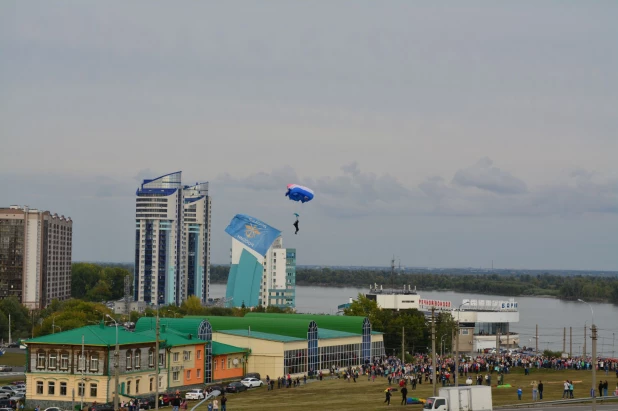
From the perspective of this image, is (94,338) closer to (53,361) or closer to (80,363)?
(80,363)

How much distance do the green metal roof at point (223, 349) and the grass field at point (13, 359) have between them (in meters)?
28.6

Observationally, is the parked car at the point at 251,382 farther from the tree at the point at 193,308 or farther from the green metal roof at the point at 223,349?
the tree at the point at 193,308

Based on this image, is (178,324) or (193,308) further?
(193,308)

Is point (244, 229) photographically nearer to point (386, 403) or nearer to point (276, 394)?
point (276, 394)

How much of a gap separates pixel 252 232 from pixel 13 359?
5767 cm

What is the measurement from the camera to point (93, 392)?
2421 inches

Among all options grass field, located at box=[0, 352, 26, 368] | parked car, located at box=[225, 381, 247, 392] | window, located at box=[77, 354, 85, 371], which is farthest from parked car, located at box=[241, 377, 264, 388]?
grass field, located at box=[0, 352, 26, 368]

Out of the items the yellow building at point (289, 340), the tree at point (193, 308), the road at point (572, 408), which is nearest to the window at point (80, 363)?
the yellow building at point (289, 340)

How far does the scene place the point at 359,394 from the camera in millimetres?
60250

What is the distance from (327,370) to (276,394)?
72.4 ft

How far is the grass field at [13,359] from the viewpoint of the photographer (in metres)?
97.2

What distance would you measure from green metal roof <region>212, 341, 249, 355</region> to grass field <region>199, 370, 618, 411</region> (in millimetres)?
7250

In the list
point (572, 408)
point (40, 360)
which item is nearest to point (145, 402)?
point (40, 360)

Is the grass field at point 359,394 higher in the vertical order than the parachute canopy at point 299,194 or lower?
lower
